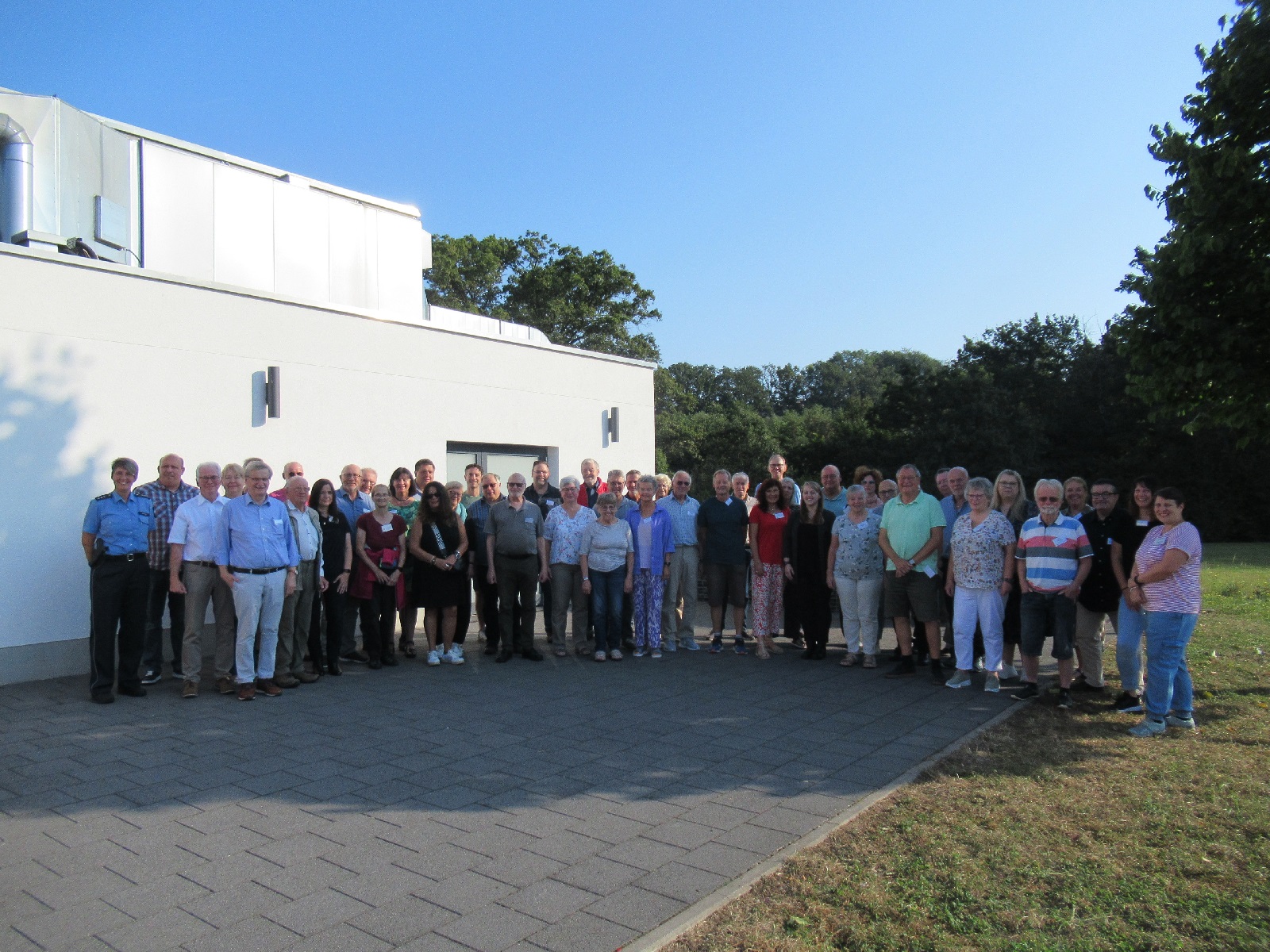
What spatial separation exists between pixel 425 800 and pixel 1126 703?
524 cm

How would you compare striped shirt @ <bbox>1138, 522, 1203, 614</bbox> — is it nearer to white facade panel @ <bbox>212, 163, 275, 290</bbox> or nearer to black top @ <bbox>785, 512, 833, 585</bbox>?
black top @ <bbox>785, 512, 833, 585</bbox>

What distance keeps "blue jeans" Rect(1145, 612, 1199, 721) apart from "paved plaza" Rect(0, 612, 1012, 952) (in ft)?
3.62

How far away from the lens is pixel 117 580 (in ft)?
24.2

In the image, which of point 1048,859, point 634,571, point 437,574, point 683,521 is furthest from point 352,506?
point 1048,859

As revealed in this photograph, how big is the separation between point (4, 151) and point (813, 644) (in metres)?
10.0

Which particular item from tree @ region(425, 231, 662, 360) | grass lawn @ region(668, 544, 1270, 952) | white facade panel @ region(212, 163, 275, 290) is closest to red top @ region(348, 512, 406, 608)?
Answer: white facade panel @ region(212, 163, 275, 290)

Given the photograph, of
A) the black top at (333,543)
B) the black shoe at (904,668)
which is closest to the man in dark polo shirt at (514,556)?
the black top at (333,543)

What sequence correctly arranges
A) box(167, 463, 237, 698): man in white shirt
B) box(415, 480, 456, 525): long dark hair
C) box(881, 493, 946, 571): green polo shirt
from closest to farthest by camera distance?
box(167, 463, 237, 698): man in white shirt
box(881, 493, 946, 571): green polo shirt
box(415, 480, 456, 525): long dark hair

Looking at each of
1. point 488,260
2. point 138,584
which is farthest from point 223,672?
point 488,260

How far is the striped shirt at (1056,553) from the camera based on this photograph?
23.9 feet

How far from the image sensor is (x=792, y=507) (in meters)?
9.54

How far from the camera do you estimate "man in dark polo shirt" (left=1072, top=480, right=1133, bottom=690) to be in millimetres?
7441

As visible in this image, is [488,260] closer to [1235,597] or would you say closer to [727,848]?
[1235,597]

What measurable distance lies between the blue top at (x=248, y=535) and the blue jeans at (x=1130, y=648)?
6636 millimetres
